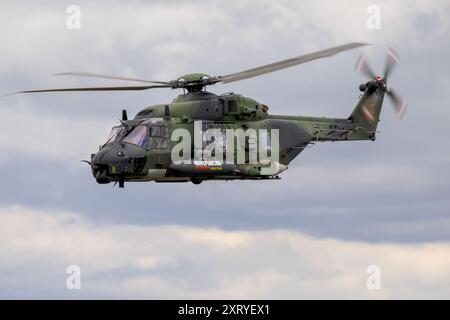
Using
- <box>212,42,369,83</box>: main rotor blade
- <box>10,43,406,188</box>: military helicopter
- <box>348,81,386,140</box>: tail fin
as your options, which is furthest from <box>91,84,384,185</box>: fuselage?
<box>348,81,386,140</box>: tail fin

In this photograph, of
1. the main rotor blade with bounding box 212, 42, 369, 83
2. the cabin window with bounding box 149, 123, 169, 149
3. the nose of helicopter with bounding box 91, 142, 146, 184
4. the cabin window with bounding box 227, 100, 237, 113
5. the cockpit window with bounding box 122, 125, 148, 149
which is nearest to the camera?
the main rotor blade with bounding box 212, 42, 369, 83

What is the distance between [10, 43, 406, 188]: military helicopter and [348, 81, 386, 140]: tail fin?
3.15ft

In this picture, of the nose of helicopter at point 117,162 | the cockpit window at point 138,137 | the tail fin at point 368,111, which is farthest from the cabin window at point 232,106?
the tail fin at point 368,111

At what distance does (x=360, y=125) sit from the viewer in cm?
5703

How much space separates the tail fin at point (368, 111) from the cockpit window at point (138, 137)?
12.8 m

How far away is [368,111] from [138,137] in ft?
48.2

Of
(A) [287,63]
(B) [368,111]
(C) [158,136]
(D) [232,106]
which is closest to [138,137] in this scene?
(C) [158,136]

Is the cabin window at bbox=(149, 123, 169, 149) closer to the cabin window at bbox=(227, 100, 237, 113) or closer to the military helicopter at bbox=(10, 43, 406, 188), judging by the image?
the military helicopter at bbox=(10, 43, 406, 188)

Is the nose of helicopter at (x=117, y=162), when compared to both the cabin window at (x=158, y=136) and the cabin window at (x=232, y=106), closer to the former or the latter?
the cabin window at (x=158, y=136)

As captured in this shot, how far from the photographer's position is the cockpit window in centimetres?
4831

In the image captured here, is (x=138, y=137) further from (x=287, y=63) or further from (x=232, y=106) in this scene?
(x=287, y=63)

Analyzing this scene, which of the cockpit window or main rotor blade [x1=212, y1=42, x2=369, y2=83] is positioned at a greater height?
main rotor blade [x1=212, y1=42, x2=369, y2=83]

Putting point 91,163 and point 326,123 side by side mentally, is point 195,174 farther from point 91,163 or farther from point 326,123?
point 326,123

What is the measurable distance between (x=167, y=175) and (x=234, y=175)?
3388mm
